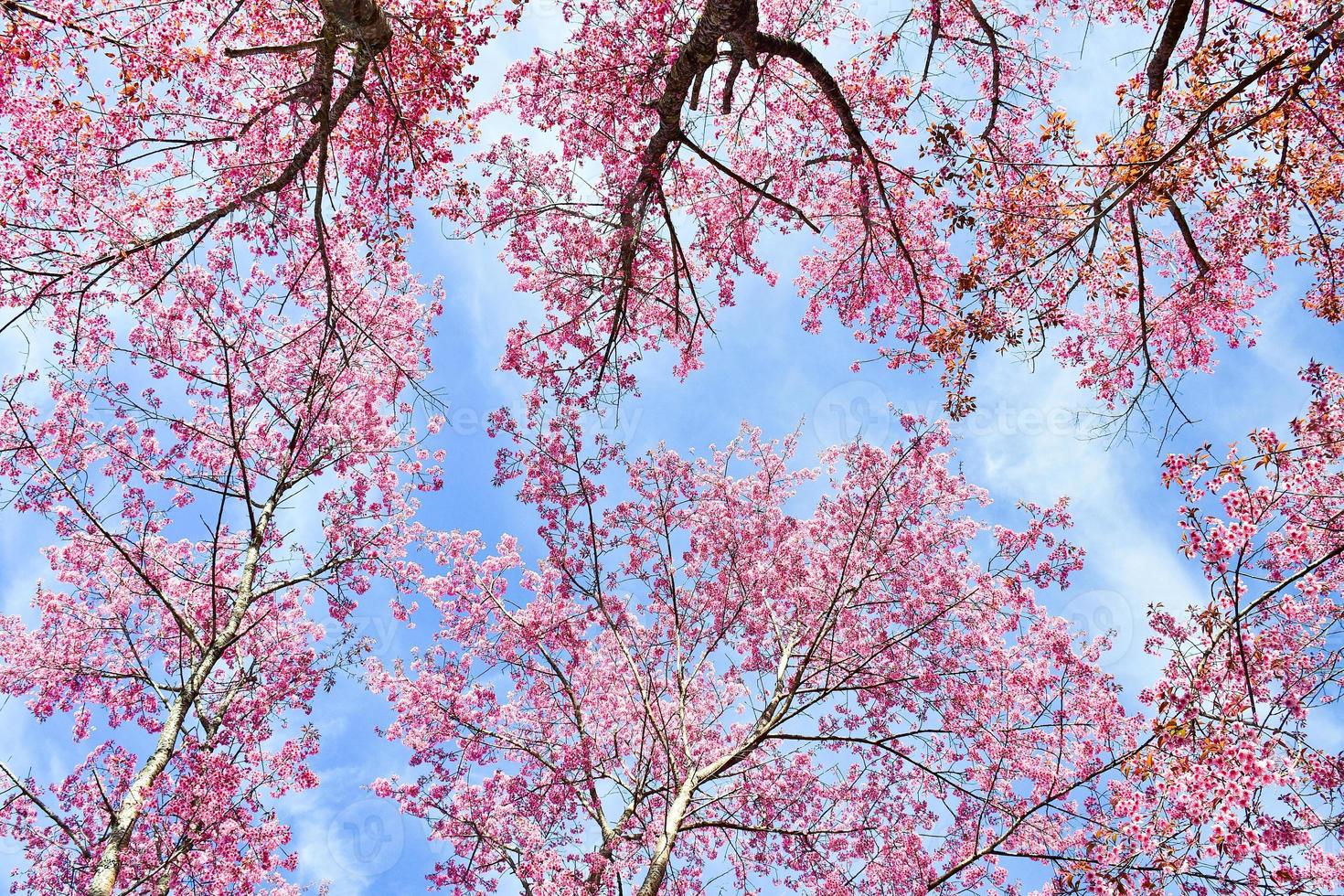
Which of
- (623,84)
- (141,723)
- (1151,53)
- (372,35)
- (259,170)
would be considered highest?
(623,84)

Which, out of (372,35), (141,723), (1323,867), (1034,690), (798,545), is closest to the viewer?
(372,35)

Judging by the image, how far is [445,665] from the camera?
35.6 ft

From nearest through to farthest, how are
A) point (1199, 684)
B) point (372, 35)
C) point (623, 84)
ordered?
point (1199, 684), point (372, 35), point (623, 84)

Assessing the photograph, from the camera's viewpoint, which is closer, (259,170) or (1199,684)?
(1199,684)

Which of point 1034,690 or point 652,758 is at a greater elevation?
point 1034,690

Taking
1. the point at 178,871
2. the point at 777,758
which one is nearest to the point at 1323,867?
the point at 777,758

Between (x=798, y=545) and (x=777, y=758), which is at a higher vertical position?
(x=798, y=545)

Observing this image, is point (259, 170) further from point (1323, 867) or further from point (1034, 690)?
point (1323, 867)

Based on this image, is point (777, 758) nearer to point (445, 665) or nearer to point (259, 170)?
point (445, 665)

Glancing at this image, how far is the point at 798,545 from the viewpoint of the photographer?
11938mm

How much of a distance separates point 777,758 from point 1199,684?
7664 mm

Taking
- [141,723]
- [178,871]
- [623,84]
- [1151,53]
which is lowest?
[178,871]

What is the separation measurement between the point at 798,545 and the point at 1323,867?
706 centimetres

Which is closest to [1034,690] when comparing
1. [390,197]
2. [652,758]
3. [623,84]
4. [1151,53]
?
[652,758]
